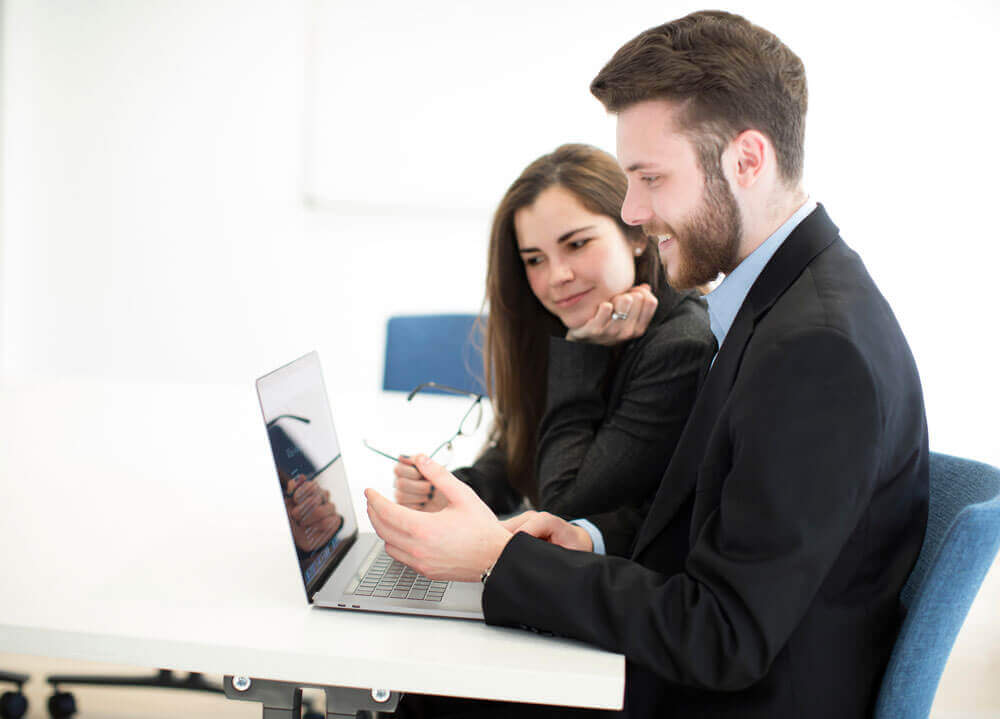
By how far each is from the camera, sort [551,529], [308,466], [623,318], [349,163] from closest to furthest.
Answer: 1. [308,466]
2. [551,529]
3. [623,318]
4. [349,163]

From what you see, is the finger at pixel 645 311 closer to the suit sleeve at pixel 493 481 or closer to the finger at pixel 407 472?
the suit sleeve at pixel 493 481

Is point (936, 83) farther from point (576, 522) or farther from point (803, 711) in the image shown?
point (803, 711)

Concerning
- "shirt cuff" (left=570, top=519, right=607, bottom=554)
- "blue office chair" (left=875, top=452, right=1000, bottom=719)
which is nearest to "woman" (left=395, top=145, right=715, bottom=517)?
"shirt cuff" (left=570, top=519, right=607, bottom=554)

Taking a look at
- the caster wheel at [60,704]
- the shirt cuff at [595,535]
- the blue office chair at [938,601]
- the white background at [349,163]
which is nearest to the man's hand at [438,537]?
the shirt cuff at [595,535]

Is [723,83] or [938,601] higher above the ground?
[723,83]

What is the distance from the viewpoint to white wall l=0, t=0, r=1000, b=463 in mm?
3281

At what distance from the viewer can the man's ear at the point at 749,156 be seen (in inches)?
35.3

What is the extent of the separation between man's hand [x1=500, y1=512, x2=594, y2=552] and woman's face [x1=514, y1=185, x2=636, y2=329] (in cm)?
56

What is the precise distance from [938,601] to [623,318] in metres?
0.75

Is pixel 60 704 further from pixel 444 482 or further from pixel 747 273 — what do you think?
pixel 747 273

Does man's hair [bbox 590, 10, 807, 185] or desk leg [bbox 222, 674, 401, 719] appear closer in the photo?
desk leg [bbox 222, 674, 401, 719]

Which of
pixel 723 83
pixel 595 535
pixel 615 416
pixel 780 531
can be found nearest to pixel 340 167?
pixel 615 416

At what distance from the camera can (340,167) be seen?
3.51 m

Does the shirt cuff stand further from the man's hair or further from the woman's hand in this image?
the man's hair
